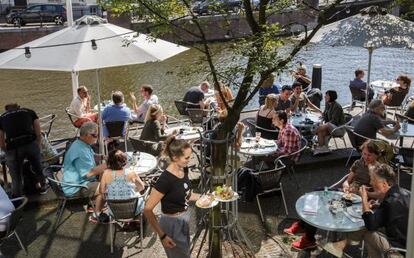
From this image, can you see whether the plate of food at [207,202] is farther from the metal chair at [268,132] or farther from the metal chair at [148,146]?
the metal chair at [268,132]

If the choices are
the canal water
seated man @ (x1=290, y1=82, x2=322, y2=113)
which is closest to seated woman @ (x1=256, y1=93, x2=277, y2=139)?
seated man @ (x1=290, y1=82, x2=322, y2=113)

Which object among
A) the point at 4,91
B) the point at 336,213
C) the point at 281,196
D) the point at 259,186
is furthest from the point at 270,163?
the point at 4,91

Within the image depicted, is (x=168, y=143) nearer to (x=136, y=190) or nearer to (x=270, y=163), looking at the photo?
(x=136, y=190)

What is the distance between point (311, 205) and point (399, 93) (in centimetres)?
616

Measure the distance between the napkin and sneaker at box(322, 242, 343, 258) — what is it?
1.09 feet

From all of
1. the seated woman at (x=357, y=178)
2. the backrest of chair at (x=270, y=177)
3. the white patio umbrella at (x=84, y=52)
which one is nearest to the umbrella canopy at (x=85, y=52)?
the white patio umbrella at (x=84, y=52)

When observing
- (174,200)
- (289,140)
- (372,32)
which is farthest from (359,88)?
(174,200)

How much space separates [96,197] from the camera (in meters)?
5.83

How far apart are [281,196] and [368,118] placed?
5.89 feet

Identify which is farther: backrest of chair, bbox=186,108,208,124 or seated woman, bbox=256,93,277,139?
backrest of chair, bbox=186,108,208,124

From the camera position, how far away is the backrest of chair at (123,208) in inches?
205

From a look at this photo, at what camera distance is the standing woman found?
409 cm

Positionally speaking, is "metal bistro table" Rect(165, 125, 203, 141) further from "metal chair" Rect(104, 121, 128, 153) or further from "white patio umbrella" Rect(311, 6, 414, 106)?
"white patio umbrella" Rect(311, 6, 414, 106)

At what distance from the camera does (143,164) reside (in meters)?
6.54
